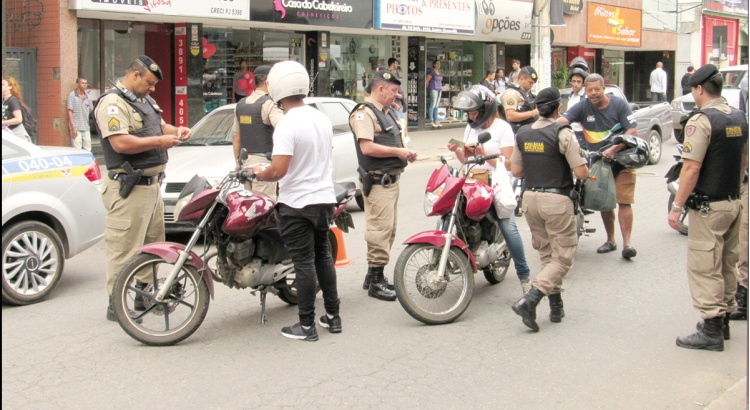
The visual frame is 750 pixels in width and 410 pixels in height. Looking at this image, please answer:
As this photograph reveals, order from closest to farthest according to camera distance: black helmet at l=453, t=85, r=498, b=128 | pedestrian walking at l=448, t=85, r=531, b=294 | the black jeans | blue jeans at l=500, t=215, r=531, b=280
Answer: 1. the black jeans
2. blue jeans at l=500, t=215, r=531, b=280
3. pedestrian walking at l=448, t=85, r=531, b=294
4. black helmet at l=453, t=85, r=498, b=128

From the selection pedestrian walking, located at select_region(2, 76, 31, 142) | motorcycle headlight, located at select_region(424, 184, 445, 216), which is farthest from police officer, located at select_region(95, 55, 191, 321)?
pedestrian walking, located at select_region(2, 76, 31, 142)

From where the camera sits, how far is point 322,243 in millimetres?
5879

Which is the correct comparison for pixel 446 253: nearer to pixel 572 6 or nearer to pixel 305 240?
pixel 305 240

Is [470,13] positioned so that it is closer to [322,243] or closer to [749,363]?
[322,243]

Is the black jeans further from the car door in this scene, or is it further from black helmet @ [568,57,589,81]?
the car door

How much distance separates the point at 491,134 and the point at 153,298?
3.13 m

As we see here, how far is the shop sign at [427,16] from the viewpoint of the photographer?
72.5 feet

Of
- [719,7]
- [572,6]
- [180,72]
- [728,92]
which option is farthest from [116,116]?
[719,7]

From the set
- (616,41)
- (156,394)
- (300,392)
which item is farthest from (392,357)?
(616,41)

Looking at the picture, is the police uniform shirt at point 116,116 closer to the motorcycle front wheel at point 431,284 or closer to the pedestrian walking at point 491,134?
the motorcycle front wheel at point 431,284

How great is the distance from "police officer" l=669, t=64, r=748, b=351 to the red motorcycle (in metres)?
1.52

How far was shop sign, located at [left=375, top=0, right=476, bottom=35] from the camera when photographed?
22109 millimetres

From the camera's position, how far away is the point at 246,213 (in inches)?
221

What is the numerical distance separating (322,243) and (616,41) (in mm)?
29705
